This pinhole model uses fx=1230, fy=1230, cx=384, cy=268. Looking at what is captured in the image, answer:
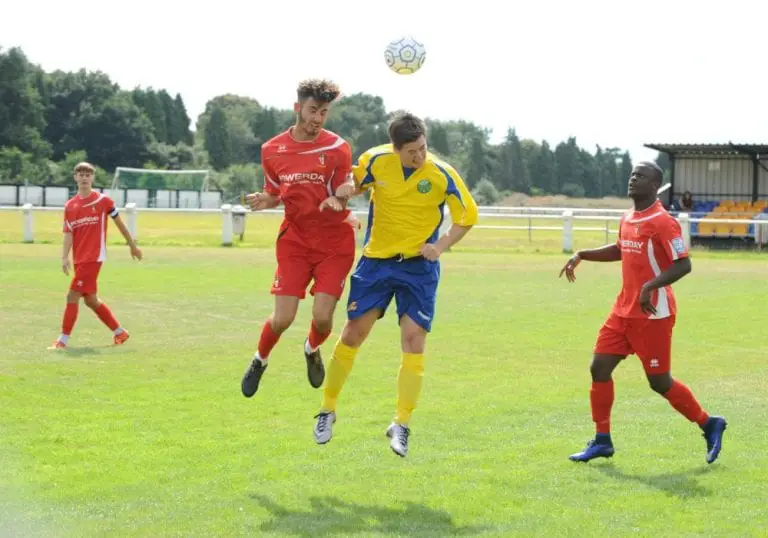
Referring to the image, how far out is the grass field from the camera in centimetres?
693

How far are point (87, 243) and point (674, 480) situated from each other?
30.1 feet

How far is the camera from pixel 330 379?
8523 mm

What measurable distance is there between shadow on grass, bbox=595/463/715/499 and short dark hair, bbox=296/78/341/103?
10.3 ft

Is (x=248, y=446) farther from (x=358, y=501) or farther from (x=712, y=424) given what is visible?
(x=712, y=424)

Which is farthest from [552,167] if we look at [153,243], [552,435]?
[552,435]

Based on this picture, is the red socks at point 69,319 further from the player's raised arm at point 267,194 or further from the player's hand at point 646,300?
the player's hand at point 646,300

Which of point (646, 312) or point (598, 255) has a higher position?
point (598, 255)

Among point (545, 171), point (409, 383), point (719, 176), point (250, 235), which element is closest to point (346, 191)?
point (409, 383)

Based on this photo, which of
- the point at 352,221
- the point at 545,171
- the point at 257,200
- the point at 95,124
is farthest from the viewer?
the point at 545,171

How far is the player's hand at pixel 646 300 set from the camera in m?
8.09

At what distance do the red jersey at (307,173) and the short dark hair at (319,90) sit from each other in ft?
1.08

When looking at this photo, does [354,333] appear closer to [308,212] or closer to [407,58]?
[308,212]

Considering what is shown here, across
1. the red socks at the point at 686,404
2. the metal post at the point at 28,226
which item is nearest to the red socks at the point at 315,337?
the red socks at the point at 686,404

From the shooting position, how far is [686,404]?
8.53 meters
